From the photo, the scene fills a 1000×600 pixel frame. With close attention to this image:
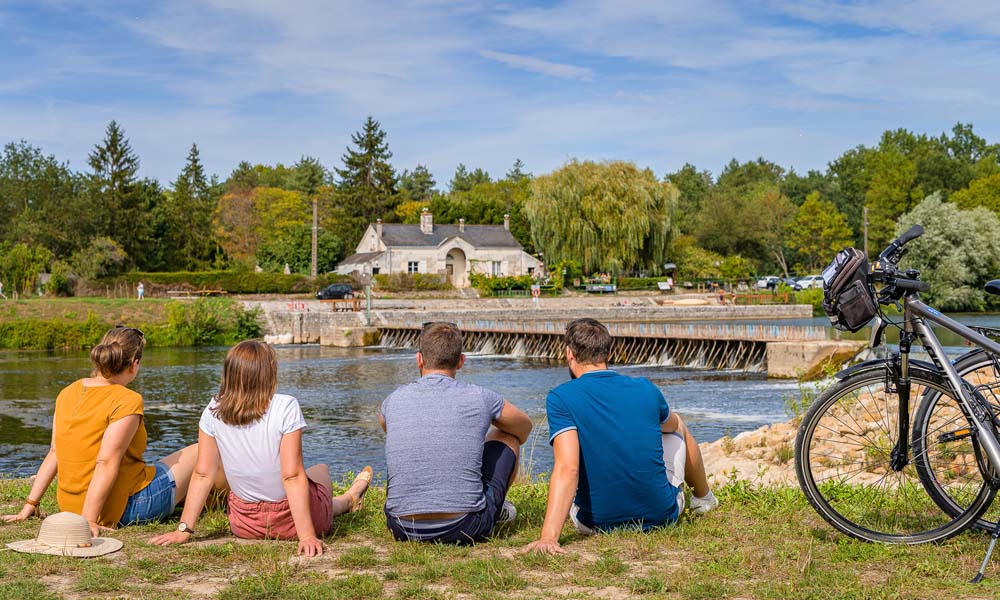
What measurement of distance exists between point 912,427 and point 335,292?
5517cm

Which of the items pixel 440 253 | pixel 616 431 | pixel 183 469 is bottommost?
pixel 183 469

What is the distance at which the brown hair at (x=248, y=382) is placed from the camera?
15.9ft

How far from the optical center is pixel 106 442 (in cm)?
516

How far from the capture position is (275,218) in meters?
91.1

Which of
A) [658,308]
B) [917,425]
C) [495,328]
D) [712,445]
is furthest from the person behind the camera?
[658,308]

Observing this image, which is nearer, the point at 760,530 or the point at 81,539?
the point at 81,539

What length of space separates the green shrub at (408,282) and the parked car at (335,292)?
187 inches

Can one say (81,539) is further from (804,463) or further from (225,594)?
(804,463)

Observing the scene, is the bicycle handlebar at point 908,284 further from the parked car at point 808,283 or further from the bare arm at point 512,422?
the parked car at point 808,283

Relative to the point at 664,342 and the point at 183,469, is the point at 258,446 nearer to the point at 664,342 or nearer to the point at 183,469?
the point at 183,469

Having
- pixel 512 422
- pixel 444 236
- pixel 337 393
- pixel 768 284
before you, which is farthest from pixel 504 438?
pixel 768 284

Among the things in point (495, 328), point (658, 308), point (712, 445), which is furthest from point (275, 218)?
point (712, 445)

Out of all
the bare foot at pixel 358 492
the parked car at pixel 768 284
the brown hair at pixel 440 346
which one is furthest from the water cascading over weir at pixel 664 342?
the parked car at pixel 768 284

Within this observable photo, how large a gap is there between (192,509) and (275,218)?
88.7 metres
